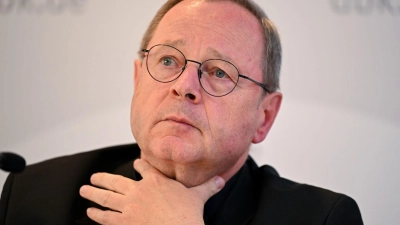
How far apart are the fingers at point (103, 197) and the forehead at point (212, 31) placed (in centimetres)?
64

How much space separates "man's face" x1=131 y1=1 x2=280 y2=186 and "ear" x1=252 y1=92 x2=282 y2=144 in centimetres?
1

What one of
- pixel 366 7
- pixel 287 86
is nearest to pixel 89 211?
pixel 287 86

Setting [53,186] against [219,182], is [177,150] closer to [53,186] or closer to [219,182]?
[219,182]

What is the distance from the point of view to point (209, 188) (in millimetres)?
2299

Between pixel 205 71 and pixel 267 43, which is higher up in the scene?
pixel 267 43

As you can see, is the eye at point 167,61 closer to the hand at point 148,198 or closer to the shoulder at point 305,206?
the hand at point 148,198

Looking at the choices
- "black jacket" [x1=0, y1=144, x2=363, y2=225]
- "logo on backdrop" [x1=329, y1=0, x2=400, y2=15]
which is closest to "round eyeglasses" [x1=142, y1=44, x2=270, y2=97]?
"black jacket" [x1=0, y1=144, x2=363, y2=225]

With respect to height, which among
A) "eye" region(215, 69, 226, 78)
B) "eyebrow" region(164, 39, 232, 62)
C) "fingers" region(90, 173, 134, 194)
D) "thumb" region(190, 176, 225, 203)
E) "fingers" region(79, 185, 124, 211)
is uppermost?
"eyebrow" region(164, 39, 232, 62)

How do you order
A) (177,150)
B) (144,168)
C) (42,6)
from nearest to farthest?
1. (177,150)
2. (144,168)
3. (42,6)

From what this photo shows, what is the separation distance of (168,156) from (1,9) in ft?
5.90

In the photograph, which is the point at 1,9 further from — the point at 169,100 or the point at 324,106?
the point at 324,106

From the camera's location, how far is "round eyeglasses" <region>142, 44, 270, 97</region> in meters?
2.25

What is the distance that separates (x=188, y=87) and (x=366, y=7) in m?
1.43

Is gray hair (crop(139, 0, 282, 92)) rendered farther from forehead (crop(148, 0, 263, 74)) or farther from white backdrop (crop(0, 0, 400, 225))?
white backdrop (crop(0, 0, 400, 225))
